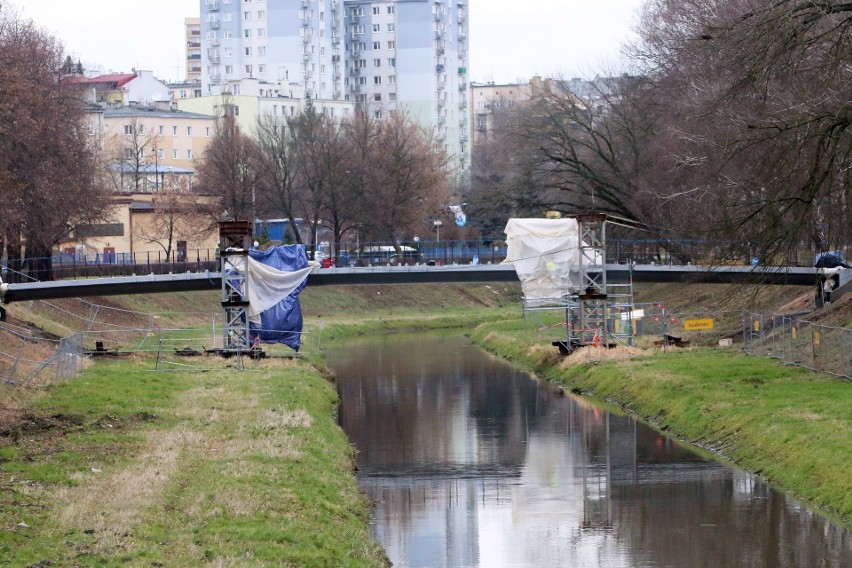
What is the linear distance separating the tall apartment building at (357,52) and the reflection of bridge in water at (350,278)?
10821 centimetres

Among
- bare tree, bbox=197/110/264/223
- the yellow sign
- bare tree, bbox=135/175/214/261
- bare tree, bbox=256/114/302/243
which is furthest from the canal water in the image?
bare tree, bbox=256/114/302/243

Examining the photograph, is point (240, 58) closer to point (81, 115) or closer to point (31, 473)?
point (81, 115)

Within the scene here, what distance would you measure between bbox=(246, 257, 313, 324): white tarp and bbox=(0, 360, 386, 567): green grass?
10.7 meters

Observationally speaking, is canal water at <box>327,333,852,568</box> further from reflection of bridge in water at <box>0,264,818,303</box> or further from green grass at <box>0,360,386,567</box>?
reflection of bridge in water at <box>0,264,818,303</box>

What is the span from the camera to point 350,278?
56.3m

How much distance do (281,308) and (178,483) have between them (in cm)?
2579

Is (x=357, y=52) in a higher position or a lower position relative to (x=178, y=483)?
higher

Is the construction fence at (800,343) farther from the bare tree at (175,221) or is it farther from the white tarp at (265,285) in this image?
the bare tree at (175,221)

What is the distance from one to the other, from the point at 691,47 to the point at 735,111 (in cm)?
545

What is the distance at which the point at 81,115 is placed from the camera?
66.9 meters

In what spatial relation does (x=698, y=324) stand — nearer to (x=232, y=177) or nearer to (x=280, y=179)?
(x=232, y=177)

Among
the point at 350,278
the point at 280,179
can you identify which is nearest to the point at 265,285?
the point at 350,278

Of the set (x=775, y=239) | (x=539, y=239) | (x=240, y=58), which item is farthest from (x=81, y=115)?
(x=240, y=58)

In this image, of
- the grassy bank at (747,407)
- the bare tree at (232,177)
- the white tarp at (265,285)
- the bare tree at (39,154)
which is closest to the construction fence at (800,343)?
the grassy bank at (747,407)
